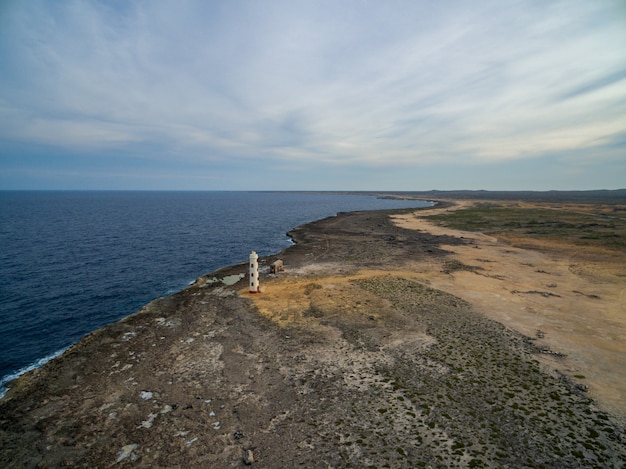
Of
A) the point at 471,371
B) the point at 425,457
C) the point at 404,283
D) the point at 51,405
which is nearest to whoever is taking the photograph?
the point at 425,457

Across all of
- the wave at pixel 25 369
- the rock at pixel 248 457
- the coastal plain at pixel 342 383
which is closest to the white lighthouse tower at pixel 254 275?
the coastal plain at pixel 342 383

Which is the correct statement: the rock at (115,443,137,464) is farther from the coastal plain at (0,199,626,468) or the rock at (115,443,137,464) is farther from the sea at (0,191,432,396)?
the sea at (0,191,432,396)

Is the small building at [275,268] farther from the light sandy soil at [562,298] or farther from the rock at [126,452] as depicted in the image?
the rock at [126,452]

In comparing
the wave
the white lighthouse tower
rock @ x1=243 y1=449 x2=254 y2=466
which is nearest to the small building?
the white lighthouse tower

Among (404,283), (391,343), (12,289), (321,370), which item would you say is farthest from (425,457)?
(12,289)

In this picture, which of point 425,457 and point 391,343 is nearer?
point 425,457

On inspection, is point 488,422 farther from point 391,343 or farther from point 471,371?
point 391,343

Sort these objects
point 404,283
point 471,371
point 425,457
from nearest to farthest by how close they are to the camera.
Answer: point 425,457 → point 471,371 → point 404,283
